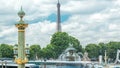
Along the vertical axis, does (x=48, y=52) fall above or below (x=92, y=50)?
below

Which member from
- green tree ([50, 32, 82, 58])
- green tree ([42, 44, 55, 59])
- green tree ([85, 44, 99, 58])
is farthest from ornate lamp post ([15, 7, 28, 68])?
green tree ([85, 44, 99, 58])

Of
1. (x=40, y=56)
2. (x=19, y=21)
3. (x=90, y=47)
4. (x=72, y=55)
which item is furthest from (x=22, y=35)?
(x=90, y=47)

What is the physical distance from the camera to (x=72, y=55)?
237 ft

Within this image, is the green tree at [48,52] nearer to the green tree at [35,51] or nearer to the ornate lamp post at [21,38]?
the green tree at [35,51]

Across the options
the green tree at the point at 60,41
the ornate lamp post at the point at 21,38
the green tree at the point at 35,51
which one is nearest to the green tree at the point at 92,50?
the green tree at the point at 60,41

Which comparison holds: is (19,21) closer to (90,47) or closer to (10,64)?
(10,64)

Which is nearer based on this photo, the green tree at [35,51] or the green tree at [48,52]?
the green tree at [35,51]

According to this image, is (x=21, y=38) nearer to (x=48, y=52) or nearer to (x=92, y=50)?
(x=48, y=52)

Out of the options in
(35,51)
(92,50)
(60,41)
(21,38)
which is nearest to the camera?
(21,38)

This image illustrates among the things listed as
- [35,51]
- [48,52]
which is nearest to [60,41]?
[48,52]

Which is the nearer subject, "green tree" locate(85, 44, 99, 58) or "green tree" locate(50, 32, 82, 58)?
"green tree" locate(50, 32, 82, 58)

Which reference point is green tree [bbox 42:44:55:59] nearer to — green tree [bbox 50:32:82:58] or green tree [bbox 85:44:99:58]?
green tree [bbox 50:32:82:58]

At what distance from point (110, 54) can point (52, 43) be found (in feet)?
102

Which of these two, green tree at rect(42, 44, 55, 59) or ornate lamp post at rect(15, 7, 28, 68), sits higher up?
green tree at rect(42, 44, 55, 59)
